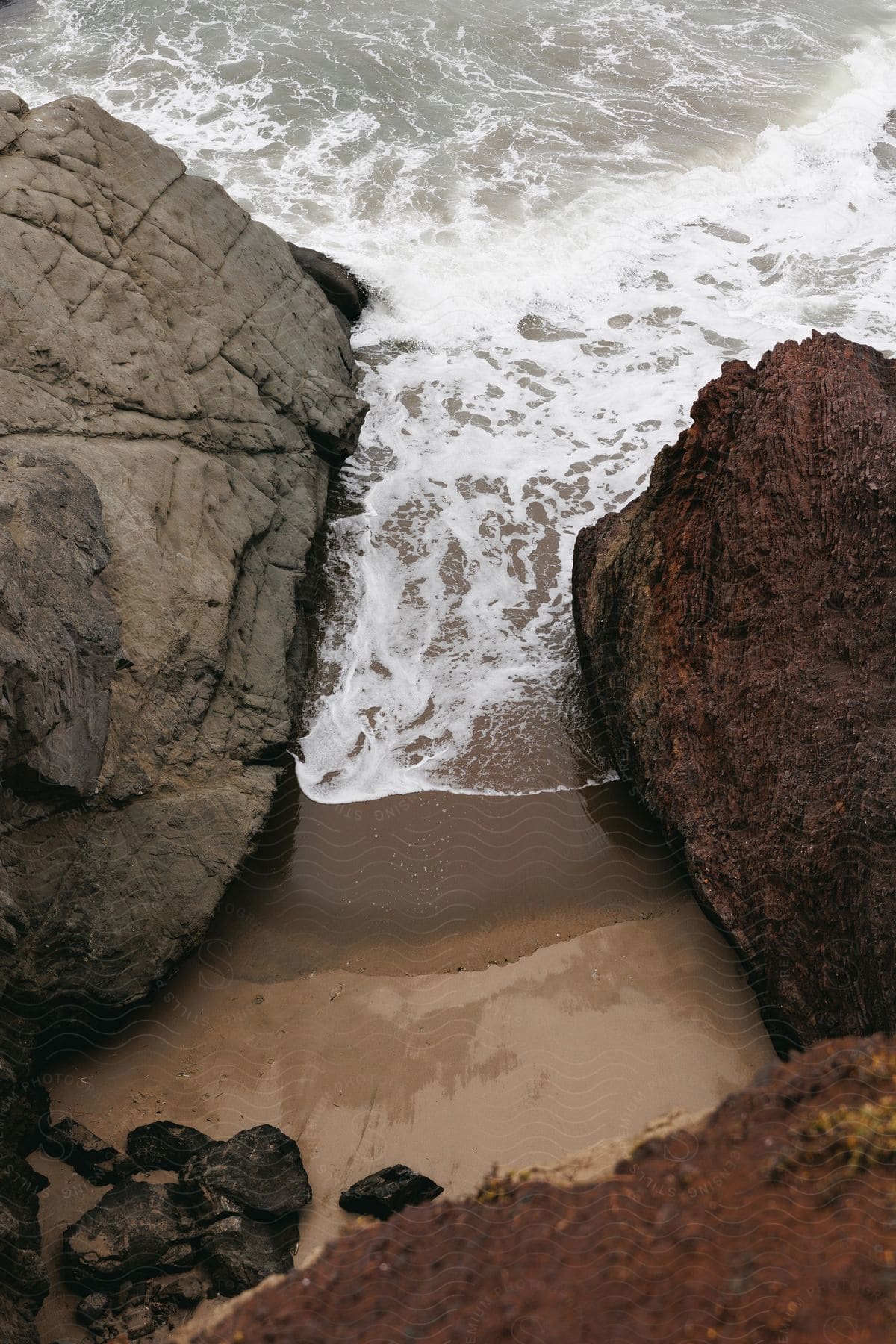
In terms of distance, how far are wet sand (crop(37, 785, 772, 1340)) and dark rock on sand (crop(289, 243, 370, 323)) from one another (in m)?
5.27

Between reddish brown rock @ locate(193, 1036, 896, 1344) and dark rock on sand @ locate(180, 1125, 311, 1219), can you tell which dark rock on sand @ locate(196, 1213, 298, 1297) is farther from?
reddish brown rock @ locate(193, 1036, 896, 1344)

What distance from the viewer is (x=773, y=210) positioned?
11078mm

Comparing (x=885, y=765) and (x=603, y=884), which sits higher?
(x=885, y=765)

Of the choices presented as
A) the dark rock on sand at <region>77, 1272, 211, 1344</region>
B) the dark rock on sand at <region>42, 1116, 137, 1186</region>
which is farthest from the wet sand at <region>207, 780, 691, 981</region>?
the dark rock on sand at <region>77, 1272, 211, 1344</region>

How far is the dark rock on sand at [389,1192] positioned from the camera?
3895mm

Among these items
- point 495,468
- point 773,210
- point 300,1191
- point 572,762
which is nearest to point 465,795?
point 572,762

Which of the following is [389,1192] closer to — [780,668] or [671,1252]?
[671,1252]

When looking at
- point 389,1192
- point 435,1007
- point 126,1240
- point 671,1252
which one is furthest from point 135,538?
point 671,1252

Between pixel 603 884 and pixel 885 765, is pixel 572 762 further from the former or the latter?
pixel 885 765

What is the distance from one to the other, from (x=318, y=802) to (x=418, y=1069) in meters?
1.65

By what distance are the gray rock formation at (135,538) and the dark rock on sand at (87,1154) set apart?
0.86 feet

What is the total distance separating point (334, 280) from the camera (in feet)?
29.1

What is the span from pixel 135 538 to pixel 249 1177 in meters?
3.03

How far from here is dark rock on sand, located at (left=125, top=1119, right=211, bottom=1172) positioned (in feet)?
13.2
